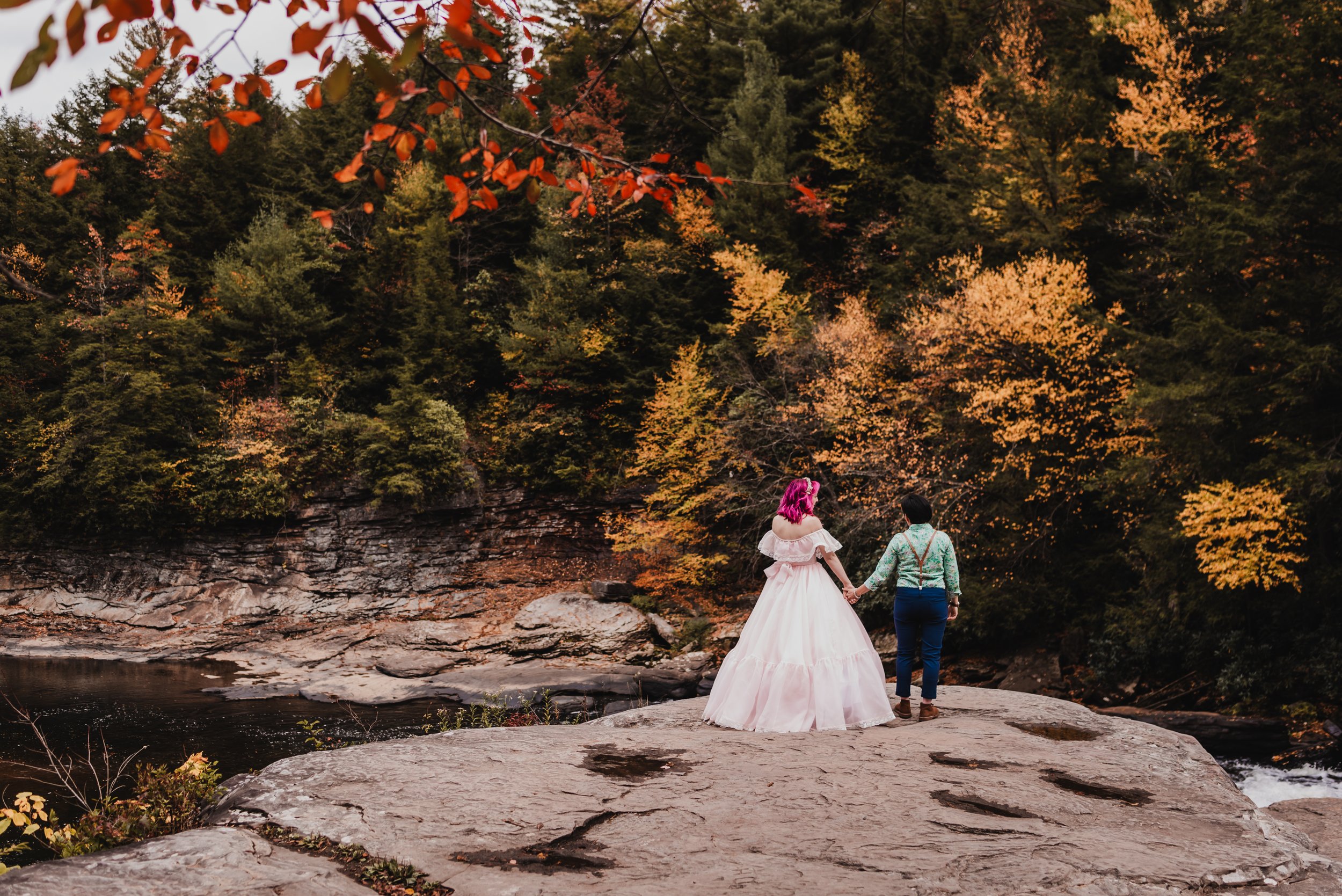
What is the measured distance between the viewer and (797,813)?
415 centimetres

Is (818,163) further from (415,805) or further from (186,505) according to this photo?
(415,805)

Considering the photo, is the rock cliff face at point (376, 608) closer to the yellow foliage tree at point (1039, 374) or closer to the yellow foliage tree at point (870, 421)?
the yellow foliage tree at point (870, 421)

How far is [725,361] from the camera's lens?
71.0ft

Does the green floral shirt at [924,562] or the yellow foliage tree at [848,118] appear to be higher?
the yellow foliage tree at [848,118]

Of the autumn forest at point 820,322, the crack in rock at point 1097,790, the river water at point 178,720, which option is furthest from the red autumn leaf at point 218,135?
the river water at point 178,720

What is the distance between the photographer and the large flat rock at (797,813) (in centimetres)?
335

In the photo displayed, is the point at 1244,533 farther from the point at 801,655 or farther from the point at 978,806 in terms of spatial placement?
the point at 978,806

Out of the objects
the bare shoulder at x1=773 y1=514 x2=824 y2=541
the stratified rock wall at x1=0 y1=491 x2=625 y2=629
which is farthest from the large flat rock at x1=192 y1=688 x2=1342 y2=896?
the stratified rock wall at x1=0 y1=491 x2=625 y2=629

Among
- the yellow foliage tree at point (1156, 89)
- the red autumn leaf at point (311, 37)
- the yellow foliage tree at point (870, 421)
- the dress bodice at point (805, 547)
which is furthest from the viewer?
the yellow foliage tree at point (870, 421)

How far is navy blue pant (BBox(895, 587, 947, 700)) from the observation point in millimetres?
6383

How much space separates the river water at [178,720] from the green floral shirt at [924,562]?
616cm

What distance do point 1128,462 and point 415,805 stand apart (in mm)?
12885

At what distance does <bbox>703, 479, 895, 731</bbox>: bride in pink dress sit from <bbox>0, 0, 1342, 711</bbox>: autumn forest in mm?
3926

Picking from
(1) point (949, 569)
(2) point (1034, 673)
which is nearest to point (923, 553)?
(1) point (949, 569)
